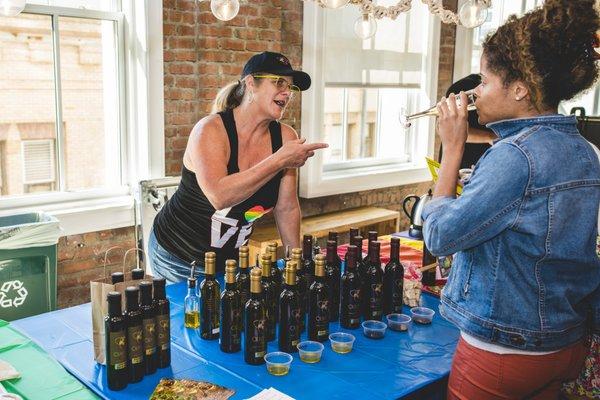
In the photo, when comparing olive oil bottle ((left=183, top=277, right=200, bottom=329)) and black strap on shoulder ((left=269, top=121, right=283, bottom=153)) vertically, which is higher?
black strap on shoulder ((left=269, top=121, right=283, bottom=153))

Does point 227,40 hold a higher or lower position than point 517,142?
higher

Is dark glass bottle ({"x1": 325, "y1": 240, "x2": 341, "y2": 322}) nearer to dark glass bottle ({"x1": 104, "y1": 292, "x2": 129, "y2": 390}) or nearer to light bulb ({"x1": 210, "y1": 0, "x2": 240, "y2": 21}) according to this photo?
dark glass bottle ({"x1": 104, "y1": 292, "x2": 129, "y2": 390})

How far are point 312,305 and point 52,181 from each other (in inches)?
88.1

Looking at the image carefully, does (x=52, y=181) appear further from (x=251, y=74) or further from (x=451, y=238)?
(x=451, y=238)

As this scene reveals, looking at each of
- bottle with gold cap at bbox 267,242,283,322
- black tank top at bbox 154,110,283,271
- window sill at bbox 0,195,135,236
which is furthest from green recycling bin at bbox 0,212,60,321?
bottle with gold cap at bbox 267,242,283,322

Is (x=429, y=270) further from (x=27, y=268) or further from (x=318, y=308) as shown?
(x=27, y=268)

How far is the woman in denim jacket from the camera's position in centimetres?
132

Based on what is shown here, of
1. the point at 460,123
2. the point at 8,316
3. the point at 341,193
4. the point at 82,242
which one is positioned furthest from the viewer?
the point at 341,193

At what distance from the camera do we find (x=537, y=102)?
54.2 inches

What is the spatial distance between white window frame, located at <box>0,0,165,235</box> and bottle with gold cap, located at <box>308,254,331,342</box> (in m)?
1.99

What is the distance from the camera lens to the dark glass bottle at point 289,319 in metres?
1.77

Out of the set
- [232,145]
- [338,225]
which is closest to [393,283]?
[232,145]

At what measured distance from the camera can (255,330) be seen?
1.69 meters

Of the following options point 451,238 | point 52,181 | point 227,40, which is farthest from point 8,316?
point 451,238
